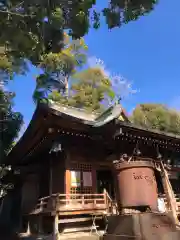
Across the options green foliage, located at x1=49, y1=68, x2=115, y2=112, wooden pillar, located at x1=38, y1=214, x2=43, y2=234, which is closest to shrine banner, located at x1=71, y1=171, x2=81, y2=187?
wooden pillar, located at x1=38, y1=214, x2=43, y2=234

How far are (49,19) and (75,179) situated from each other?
6.89m

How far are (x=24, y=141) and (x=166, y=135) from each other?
6.93 meters

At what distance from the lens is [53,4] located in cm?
673

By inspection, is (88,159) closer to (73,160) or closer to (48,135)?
(73,160)

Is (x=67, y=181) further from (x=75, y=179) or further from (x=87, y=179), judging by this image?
(x=87, y=179)

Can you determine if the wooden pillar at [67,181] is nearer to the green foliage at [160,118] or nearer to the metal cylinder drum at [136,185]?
the metal cylinder drum at [136,185]

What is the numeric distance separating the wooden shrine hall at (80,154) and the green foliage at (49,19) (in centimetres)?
267

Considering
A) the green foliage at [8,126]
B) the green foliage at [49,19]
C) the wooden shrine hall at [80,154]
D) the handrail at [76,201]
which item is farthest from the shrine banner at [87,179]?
the green foliage at [8,126]

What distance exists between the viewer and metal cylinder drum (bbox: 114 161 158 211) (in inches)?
326

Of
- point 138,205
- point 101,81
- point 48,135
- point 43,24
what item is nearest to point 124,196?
point 138,205

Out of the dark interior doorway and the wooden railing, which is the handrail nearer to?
the wooden railing

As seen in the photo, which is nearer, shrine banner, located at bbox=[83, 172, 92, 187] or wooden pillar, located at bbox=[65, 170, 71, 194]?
wooden pillar, located at bbox=[65, 170, 71, 194]

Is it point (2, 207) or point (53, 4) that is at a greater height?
point (53, 4)

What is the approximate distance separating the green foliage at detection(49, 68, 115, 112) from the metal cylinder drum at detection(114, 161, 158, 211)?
19.0m
